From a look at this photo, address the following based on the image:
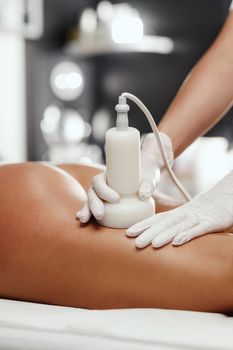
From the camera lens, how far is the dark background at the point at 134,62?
14.8 feet

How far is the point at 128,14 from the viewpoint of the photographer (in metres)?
4.71

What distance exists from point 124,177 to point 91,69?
4.30m

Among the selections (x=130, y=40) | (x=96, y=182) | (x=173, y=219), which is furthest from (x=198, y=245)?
(x=130, y=40)

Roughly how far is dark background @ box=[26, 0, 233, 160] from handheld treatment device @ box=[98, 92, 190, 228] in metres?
3.56

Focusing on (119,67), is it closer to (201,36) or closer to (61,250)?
(201,36)

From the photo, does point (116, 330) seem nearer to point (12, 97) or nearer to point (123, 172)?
point (123, 172)

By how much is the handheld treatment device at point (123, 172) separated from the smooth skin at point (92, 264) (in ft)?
0.11

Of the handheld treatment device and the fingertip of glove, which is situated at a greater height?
the handheld treatment device

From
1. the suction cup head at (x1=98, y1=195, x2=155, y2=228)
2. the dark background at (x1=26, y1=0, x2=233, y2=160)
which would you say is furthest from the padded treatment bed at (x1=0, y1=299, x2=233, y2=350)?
the dark background at (x1=26, y1=0, x2=233, y2=160)

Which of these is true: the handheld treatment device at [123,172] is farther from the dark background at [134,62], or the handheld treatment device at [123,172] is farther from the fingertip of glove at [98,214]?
Result: the dark background at [134,62]

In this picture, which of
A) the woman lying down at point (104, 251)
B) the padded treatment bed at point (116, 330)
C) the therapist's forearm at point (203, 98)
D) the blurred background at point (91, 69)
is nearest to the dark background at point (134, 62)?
the blurred background at point (91, 69)

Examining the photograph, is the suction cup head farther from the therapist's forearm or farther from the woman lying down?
the therapist's forearm

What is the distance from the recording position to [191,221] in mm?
935

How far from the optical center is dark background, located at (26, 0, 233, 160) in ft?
14.8
